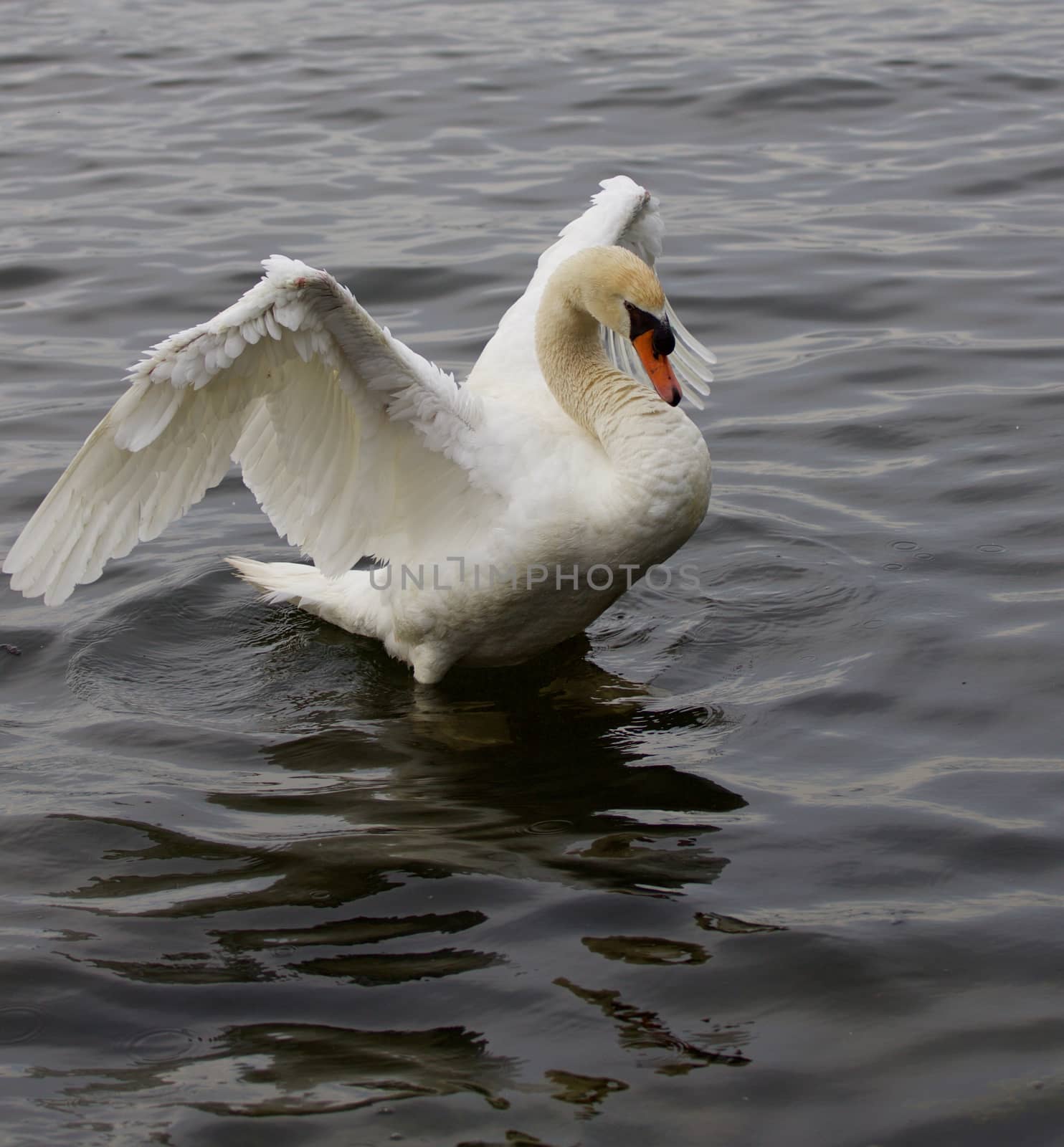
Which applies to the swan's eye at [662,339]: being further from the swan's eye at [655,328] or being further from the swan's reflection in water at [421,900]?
the swan's reflection in water at [421,900]

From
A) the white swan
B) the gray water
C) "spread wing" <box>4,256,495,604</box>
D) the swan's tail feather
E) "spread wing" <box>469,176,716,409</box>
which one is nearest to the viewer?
the gray water

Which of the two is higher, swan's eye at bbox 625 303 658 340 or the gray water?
swan's eye at bbox 625 303 658 340

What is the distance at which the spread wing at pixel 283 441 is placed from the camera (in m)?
5.47

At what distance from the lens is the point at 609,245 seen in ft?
22.1

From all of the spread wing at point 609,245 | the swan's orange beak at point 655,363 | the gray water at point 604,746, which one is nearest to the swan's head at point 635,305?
the swan's orange beak at point 655,363

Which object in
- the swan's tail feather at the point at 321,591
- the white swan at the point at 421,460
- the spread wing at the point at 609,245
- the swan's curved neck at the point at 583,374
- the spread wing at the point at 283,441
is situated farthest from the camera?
the spread wing at the point at 609,245

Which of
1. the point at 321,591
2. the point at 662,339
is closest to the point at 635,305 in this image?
the point at 662,339

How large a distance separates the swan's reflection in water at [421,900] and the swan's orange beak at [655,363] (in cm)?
115

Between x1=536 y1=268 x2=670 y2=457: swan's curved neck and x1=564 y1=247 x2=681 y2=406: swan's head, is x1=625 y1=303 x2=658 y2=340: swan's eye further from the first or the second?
x1=536 y1=268 x2=670 y2=457: swan's curved neck

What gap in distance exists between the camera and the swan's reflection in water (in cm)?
411

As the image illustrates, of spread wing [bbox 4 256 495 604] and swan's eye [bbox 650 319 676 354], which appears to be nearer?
spread wing [bbox 4 256 495 604]

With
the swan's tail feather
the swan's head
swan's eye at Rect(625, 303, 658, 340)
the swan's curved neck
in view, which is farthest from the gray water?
swan's eye at Rect(625, 303, 658, 340)

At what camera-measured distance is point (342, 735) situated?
6137 millimetres

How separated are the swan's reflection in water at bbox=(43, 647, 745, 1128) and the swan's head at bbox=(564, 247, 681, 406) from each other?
3.92ft
